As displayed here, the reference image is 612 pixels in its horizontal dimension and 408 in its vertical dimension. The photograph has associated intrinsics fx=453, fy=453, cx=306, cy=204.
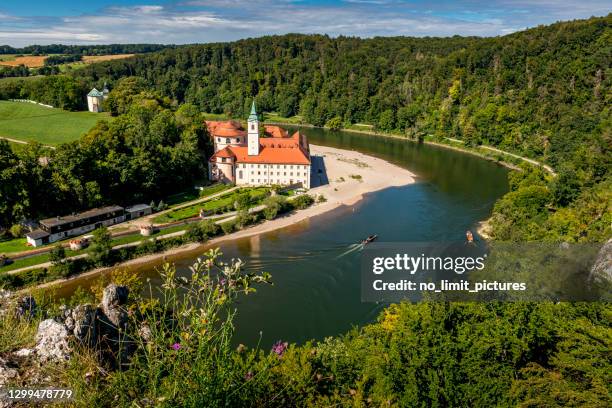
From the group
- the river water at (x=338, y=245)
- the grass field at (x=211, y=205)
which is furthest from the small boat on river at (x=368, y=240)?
the grass field at (x=211, y=205)

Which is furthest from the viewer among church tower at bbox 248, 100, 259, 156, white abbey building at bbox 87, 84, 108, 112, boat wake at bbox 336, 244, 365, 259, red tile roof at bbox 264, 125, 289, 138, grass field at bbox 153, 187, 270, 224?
white abbey building at bbox 87, 84, 108, 112

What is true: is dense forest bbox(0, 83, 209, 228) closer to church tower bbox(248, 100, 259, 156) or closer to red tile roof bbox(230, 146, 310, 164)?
red tile roof bbox(230, 146, 310, 164)

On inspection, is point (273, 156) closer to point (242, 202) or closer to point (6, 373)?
point (242, 202)

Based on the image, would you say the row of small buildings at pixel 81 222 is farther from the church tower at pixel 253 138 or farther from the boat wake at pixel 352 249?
the boat wake at pixel 352 249

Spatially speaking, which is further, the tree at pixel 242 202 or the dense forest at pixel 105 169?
the tree at pixel 242 202

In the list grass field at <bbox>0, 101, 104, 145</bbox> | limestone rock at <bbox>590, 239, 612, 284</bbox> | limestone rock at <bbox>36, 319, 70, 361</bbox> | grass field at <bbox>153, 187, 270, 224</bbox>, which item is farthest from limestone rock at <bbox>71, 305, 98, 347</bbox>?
grass field at <bbox>0, 101, 104, 145</bbox>

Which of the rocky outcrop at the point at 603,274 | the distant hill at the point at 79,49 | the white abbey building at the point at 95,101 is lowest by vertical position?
the rocky outcrop at the point at 603,274

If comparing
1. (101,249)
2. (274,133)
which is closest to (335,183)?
(274,133)
